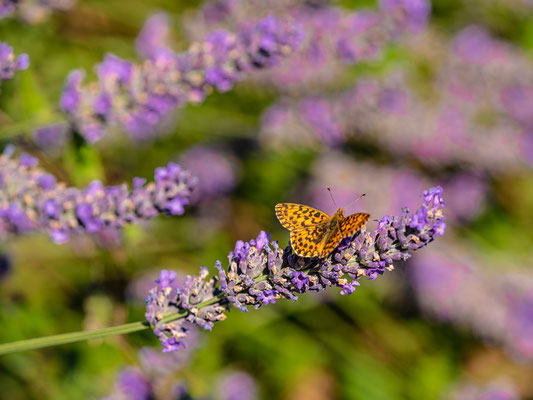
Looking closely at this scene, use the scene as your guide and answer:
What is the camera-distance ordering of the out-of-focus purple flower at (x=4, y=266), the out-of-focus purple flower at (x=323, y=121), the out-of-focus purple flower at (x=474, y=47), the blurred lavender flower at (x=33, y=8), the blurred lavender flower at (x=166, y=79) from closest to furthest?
the blurred lavender flower at (x=166, y=79) < the blurred lavender flower at (x=33, y=8) < the out-of-focus purple flower at (x=4, y=266) < the out-of-focus purple flower at (x=323, y=121) < the out-of-focus purple flower at (x=474, y=47)

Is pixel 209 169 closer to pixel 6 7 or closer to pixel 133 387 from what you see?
pixel 133 387

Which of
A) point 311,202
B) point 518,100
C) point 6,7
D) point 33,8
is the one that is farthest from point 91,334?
point 518,100

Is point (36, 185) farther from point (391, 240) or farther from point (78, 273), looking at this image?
point (78, 273)

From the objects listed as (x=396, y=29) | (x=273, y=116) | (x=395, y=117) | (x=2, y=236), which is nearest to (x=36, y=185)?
(x=2, y=236)

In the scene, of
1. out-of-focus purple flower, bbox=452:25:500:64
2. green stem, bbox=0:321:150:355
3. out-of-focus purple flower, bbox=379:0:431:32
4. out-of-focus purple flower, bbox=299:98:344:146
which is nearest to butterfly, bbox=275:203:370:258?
green stem, bbox=0:321:150:355

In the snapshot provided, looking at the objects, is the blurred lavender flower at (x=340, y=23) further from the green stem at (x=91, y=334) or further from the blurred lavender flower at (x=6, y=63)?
the green stem at (x=91, y=334)

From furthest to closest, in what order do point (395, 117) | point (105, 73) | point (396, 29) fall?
point (395, 117) → point (396, 29) → point (105, 73)

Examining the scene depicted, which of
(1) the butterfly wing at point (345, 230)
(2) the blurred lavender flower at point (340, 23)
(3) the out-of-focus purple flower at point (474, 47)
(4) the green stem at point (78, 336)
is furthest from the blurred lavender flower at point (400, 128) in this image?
(4) the green stem at point (78, 336)
